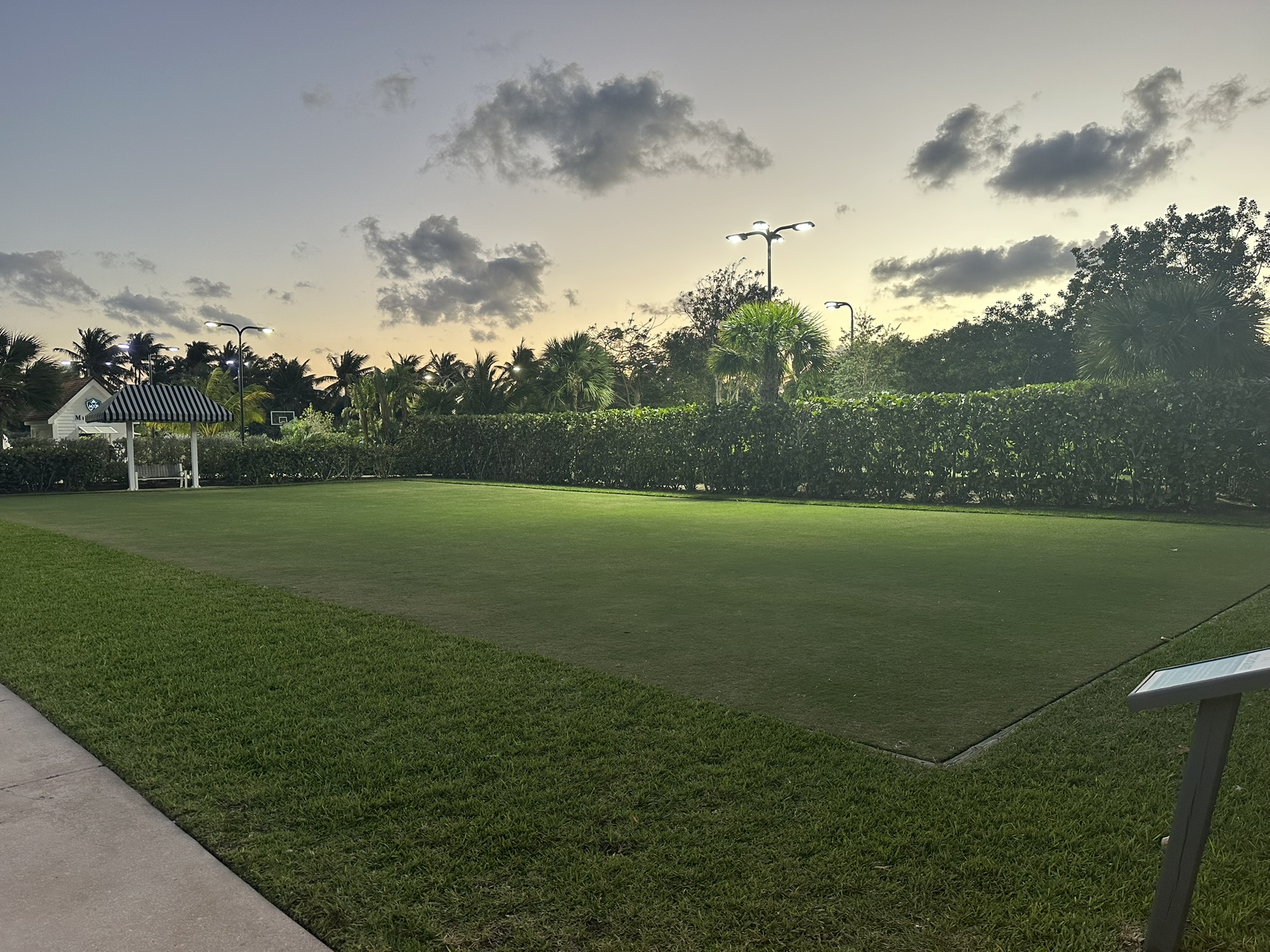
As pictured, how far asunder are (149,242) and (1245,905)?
91.6 ft

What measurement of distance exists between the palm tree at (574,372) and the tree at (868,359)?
11.9m

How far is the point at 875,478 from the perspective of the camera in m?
19.1

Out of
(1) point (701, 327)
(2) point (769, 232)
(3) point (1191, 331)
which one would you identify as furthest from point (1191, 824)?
(1) point (701, 327)

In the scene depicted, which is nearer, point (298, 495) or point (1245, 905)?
point (1245, 905)

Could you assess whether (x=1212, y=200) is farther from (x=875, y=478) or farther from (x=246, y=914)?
(x=246, y=914)

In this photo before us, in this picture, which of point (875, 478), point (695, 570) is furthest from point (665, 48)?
point (695, 570)

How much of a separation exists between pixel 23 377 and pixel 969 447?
25212 mm

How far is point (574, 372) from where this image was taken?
3691 cm

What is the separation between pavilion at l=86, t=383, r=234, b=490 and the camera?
944 inches

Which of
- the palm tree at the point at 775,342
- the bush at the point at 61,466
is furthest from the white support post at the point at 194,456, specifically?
the palm tree at the point at 775,342

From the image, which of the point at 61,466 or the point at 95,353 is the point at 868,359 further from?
the point at 95,353

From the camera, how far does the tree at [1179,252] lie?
43.8m

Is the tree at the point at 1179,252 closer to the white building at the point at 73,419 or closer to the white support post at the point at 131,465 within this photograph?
the white support post at the point at 131,465

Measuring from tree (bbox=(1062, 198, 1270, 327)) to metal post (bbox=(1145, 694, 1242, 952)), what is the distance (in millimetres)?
48046
